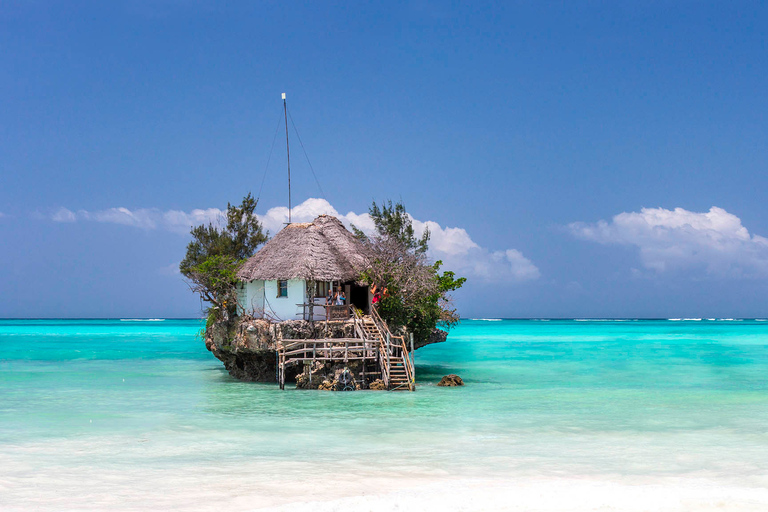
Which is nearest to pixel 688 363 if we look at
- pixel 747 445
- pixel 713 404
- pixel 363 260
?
pixel 713 404

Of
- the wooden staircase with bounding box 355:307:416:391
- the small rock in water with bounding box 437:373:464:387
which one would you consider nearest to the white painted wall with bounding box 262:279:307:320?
the wooden staircase with bounding box 355:307:416:391

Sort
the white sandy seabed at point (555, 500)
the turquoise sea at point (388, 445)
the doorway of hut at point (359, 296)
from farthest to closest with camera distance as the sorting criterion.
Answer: the doorway of hut at point (359, 296) → the turquoise sea at point (388, 445) → the white sandy seabed at point (555, 500)

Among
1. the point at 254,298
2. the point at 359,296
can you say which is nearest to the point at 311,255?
the point at 254,298

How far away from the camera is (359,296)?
28953 mm

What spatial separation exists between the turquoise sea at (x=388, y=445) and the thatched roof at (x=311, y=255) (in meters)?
4.38

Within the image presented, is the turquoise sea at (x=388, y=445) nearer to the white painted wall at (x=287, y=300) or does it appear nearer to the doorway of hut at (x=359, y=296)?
the white painted wall at (x=287, y=300)

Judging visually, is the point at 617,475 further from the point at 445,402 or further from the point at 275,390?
the point at 275,390

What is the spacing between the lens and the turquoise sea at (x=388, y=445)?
978 cm

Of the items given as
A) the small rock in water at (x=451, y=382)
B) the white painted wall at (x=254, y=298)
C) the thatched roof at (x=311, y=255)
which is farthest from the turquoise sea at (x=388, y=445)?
the thatched roof at (x=311, y=255)

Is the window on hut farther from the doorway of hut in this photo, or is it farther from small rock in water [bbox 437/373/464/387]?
small rock in water [bbox 437/373/464/387]

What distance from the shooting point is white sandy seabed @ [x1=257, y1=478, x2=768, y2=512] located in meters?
8.70

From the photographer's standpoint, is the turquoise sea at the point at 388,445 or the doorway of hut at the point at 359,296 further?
the doorway of hut at the point at 359,296

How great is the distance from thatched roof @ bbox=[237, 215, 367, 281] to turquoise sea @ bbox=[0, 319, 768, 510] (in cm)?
438

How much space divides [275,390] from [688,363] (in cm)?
2561
